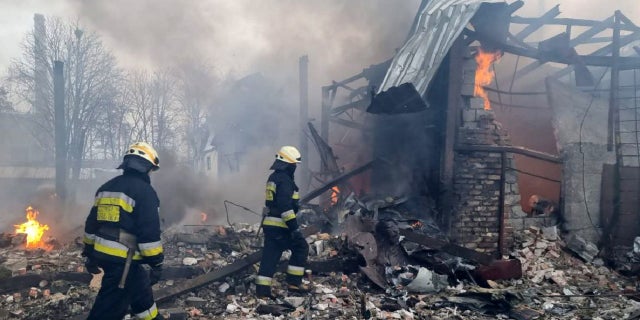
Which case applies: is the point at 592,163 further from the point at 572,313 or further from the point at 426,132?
the point at 572,313

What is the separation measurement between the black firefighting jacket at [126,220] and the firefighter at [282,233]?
185 centimetres

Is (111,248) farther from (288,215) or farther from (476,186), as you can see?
(476,186)

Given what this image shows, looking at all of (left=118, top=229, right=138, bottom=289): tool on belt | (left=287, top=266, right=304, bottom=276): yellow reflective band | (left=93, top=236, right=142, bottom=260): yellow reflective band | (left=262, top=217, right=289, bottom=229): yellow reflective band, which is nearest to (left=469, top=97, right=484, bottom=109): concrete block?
(left=262, top=217, right=289, bottom=229): yellow reflective band

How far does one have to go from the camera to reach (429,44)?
7.16 meters

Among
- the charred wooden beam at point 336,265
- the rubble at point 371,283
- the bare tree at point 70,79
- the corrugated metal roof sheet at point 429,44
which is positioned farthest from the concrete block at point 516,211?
the bare tree at point 70,79

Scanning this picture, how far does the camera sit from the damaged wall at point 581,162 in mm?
7824

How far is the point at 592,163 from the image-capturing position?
7961 millimetres

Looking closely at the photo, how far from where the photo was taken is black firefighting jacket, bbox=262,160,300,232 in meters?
5.58

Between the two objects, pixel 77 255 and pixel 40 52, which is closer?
pixel 77 255

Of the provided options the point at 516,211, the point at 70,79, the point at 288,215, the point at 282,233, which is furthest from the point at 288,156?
the point at 70,79

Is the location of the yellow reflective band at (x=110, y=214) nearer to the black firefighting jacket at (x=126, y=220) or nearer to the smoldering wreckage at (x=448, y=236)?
the black firefighting jacket at (x=126, y=220)

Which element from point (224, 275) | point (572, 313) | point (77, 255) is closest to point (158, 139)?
point (77, 255)

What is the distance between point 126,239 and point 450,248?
435cm

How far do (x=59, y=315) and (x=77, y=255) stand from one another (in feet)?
8.98
